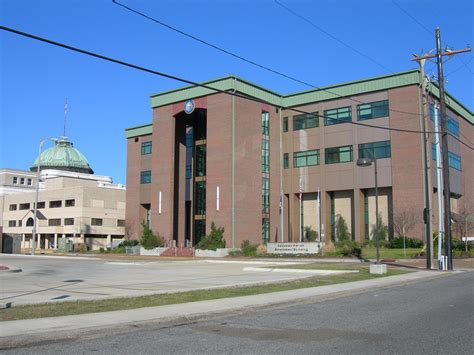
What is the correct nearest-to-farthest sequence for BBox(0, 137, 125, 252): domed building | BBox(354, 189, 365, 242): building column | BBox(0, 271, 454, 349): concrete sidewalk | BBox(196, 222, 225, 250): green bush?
BBox(0, 271, 454, 349): concrete sidewalk < BBox(196, 222, 225, 250): green bush < BBox(354, 189, 365, 242): building column < BBox(0, 137, 125, 252): domed building

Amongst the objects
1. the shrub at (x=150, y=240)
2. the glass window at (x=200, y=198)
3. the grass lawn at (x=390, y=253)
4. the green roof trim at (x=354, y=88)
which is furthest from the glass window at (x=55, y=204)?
the grass lawn at (x=390, y=253)

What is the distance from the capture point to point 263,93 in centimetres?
6181

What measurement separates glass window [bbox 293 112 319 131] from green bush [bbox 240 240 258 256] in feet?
54.3

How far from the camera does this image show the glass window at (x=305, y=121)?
205ft

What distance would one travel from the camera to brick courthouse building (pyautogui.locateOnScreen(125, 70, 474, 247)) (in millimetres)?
55719

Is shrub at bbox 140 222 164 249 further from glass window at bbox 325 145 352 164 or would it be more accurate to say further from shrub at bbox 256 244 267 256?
glass window at bbox 325 145 352 164

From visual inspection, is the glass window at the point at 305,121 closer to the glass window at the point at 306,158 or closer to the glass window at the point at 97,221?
the glass window at the point at 306,158

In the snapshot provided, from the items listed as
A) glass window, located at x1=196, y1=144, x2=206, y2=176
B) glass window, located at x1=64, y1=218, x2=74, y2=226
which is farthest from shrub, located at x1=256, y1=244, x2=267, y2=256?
glass window, located at x1=64, y1=218, x2=74, y2=226

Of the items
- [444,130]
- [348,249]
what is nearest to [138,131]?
[348,249]

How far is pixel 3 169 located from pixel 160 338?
122m

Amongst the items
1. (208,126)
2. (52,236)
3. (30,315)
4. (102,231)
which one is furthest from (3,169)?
(30,315)

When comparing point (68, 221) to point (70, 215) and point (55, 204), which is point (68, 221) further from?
point (55, 204)

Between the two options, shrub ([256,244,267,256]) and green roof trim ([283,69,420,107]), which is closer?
shrub ([256,244,267,256])

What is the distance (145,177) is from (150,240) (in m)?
14.8
